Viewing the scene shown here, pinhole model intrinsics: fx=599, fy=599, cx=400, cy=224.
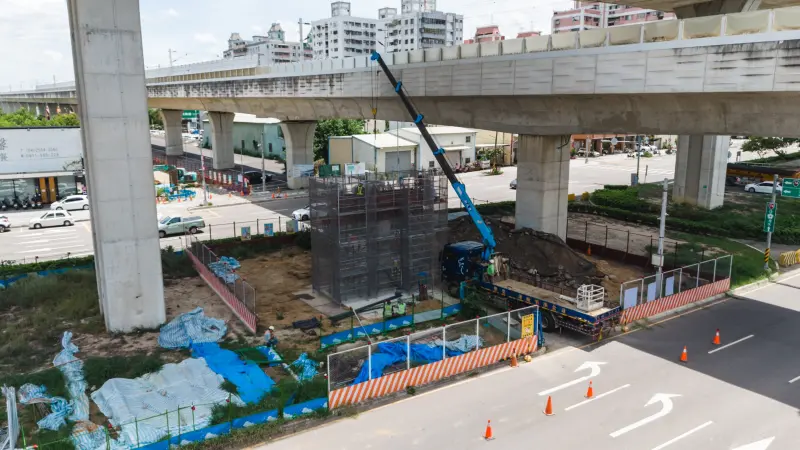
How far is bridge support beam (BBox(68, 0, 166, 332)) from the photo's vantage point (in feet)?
72.0

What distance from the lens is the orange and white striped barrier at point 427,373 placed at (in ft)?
57.8

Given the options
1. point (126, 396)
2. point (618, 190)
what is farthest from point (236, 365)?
point (618, 190)

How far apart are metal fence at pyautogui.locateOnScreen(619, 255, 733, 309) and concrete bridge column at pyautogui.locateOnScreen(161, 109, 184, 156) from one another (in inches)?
3031

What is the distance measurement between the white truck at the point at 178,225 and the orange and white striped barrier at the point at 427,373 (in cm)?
2806

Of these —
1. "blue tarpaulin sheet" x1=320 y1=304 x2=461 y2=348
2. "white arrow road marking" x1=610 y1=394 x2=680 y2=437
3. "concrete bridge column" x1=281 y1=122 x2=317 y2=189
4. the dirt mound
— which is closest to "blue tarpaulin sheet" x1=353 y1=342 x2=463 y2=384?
"blue tarpaulin sheet" x1=320 y1=304 x2=461 y2=348

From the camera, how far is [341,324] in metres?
24.3

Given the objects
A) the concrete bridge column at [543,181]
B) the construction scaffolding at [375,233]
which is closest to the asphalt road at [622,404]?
the construction scaffolding at [375,233]

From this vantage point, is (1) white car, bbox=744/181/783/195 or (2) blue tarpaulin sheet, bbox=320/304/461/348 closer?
(2) blue tarpaulin sheet, bbox=320/304/461/348

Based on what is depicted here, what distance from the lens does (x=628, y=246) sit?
36.3 meters

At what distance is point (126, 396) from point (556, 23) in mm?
177725

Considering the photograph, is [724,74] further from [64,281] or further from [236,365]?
[64,281]

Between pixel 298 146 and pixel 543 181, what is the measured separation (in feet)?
112

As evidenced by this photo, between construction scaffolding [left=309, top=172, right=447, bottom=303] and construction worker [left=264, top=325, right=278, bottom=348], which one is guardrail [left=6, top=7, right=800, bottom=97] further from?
construction worker [left=264, top=325, right=278, bottom=348]

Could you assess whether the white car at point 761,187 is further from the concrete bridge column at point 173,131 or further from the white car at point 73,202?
the concrete bridge column at point 173,131
